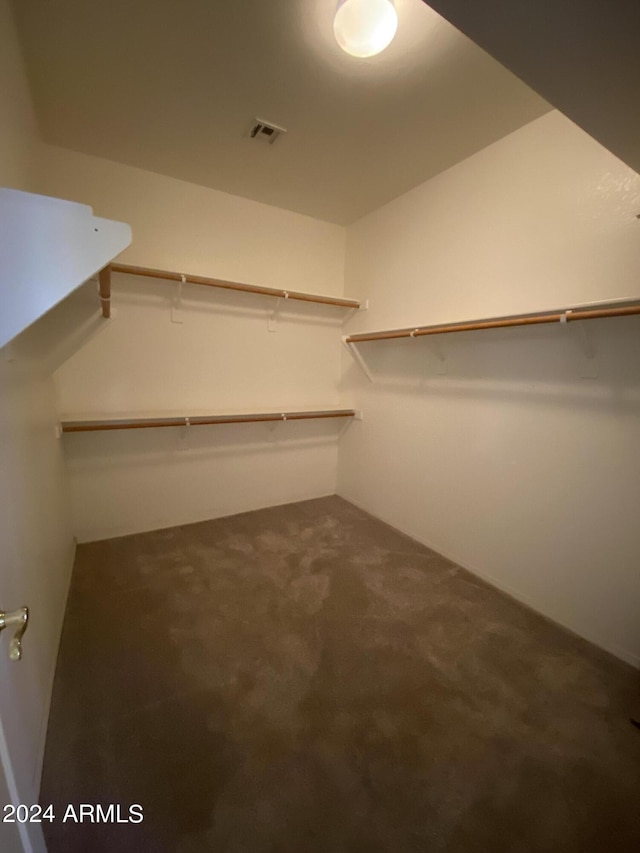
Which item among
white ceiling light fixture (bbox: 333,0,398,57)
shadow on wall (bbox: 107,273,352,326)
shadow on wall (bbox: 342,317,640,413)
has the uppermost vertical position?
white ceiling light fixture (bbox: 333,0,398,57)

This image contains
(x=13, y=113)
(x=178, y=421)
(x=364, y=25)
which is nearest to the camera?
(x=364, y=25)

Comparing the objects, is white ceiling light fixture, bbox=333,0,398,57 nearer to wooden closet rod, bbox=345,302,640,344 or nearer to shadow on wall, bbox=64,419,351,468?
wooden closet rod, bbox=345,302,640,344

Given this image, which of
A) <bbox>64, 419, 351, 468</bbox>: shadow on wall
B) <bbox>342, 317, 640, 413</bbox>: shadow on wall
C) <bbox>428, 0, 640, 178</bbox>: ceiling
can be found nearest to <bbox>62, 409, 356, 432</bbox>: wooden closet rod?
<bbox>64, 419, 351, 468</bbox>: shadow on wall

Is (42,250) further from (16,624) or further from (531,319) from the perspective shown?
(531,319)

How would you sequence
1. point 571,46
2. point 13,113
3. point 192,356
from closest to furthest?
point 571,46 < point 13,113 < point 192,356

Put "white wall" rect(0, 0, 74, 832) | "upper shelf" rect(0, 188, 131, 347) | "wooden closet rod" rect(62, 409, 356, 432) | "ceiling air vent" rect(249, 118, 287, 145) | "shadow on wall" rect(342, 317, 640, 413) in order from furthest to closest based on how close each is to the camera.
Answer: "wooden closet rod" rect(62, 409, 356, 432) < "ceiling air vent" rect(249, 118, 287, 145) < "shadow on wall" rect(342, 317, 640, 413) < "white wall" rect(0, 0, 74, 832) < "upper shelf" rect(0, 188, 131, 347)

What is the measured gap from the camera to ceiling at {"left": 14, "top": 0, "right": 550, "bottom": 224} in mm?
1340

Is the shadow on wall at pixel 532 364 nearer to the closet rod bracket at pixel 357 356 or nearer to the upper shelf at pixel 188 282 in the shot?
the closet rod bracket at pixel 357 356

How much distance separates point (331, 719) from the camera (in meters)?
1.34

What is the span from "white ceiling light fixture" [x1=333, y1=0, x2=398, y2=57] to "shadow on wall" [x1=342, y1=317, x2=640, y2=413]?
137 centimetres

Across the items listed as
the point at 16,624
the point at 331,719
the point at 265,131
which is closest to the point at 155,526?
the point at 331,719

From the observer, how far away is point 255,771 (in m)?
1.17

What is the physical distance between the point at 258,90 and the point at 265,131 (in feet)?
0.93

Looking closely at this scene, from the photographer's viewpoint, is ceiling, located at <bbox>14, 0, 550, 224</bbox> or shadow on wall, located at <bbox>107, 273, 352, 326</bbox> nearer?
ceiling, located at <bbox>14, 0, 550, 224</bbox>
